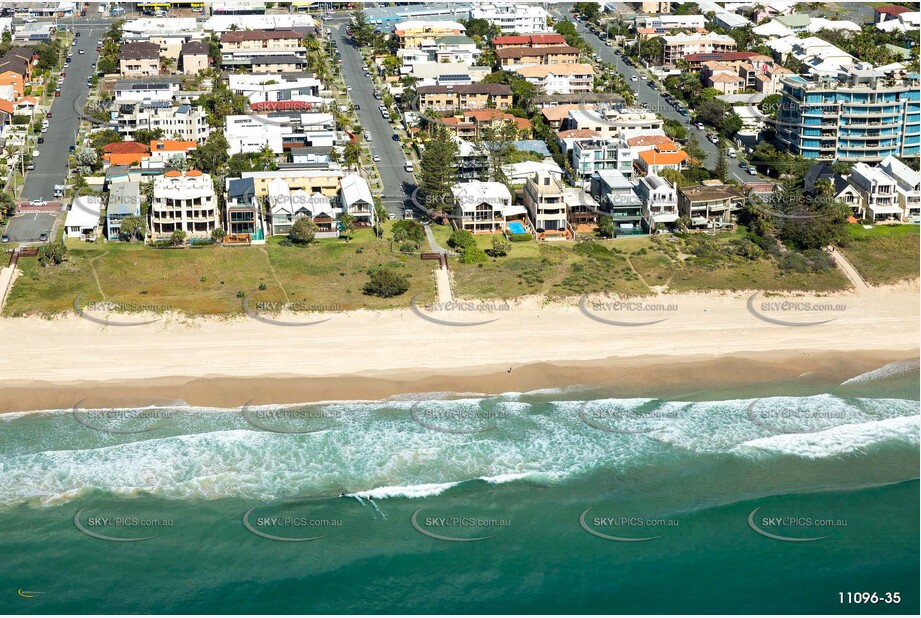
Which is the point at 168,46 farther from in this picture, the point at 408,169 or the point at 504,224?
the point at 504,224

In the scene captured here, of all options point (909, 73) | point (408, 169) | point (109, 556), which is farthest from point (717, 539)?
point (909, 73)

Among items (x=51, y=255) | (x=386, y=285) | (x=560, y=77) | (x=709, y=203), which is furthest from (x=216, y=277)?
(x=560, y=77)

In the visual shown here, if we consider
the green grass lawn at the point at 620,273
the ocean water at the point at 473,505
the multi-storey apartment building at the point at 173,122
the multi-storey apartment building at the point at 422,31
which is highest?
the multi-storey apartment building at the point at 422,31

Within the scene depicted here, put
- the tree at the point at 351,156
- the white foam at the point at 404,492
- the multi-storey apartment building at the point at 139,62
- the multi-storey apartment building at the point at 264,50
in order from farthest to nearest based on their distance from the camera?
the multi-storey apartment building at the point at 264,50
the multi-storey apartment building at the point at 139,62
the tree at the point at 351,156
the white foam at the point at 404,492

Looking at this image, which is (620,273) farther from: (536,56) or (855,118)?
(536,56)

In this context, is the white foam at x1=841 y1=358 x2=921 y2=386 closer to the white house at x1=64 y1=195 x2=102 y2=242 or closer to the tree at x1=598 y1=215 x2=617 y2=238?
the tree at x1=598 y1=215 x2=617 y2=238

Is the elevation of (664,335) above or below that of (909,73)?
below

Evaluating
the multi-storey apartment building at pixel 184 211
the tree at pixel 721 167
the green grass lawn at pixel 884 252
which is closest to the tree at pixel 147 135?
the multi-storey apartment building at pixel 184 211

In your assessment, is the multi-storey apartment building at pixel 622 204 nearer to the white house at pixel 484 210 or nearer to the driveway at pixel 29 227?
the white house at pixel 484 210
